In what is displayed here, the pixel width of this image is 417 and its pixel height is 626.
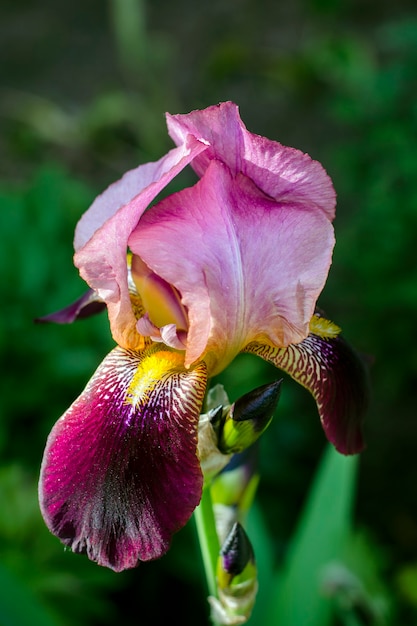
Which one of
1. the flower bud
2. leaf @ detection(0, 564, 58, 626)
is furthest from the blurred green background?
the flower bud

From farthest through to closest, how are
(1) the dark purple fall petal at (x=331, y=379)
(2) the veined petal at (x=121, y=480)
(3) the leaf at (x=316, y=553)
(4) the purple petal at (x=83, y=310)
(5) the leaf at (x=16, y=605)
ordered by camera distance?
1. (3) the leaf at (x=316, y=553)
2. (5) the leaf at (x=16, y=605)
3. (4) the purple petal at (x=83, y=310)
4. (1) the dark purple fall petal at (x=331, y=379)
5. (2) the veined petal at (x=121, y=480)

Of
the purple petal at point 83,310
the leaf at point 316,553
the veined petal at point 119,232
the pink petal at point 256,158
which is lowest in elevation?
the leaf at point 316,553

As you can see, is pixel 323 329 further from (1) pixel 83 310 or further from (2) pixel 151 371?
(1) pixel 83 310

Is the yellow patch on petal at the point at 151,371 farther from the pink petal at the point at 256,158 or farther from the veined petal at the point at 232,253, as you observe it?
the pink petal at the point at 256,158

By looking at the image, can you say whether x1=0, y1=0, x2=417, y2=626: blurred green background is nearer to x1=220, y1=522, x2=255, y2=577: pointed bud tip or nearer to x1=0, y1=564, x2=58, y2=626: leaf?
x1=0, y1=564, x2=58, y2=626: leaf

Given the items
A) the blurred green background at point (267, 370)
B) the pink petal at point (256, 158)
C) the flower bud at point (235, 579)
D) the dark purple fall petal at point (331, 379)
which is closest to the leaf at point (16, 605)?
the blurred green background at point (267, 370)

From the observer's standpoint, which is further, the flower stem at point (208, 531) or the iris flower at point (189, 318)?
the flower stem at point (208, 531)

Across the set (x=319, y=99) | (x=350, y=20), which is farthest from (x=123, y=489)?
(x=350, y=20)

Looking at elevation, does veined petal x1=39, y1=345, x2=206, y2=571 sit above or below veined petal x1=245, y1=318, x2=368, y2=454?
below
